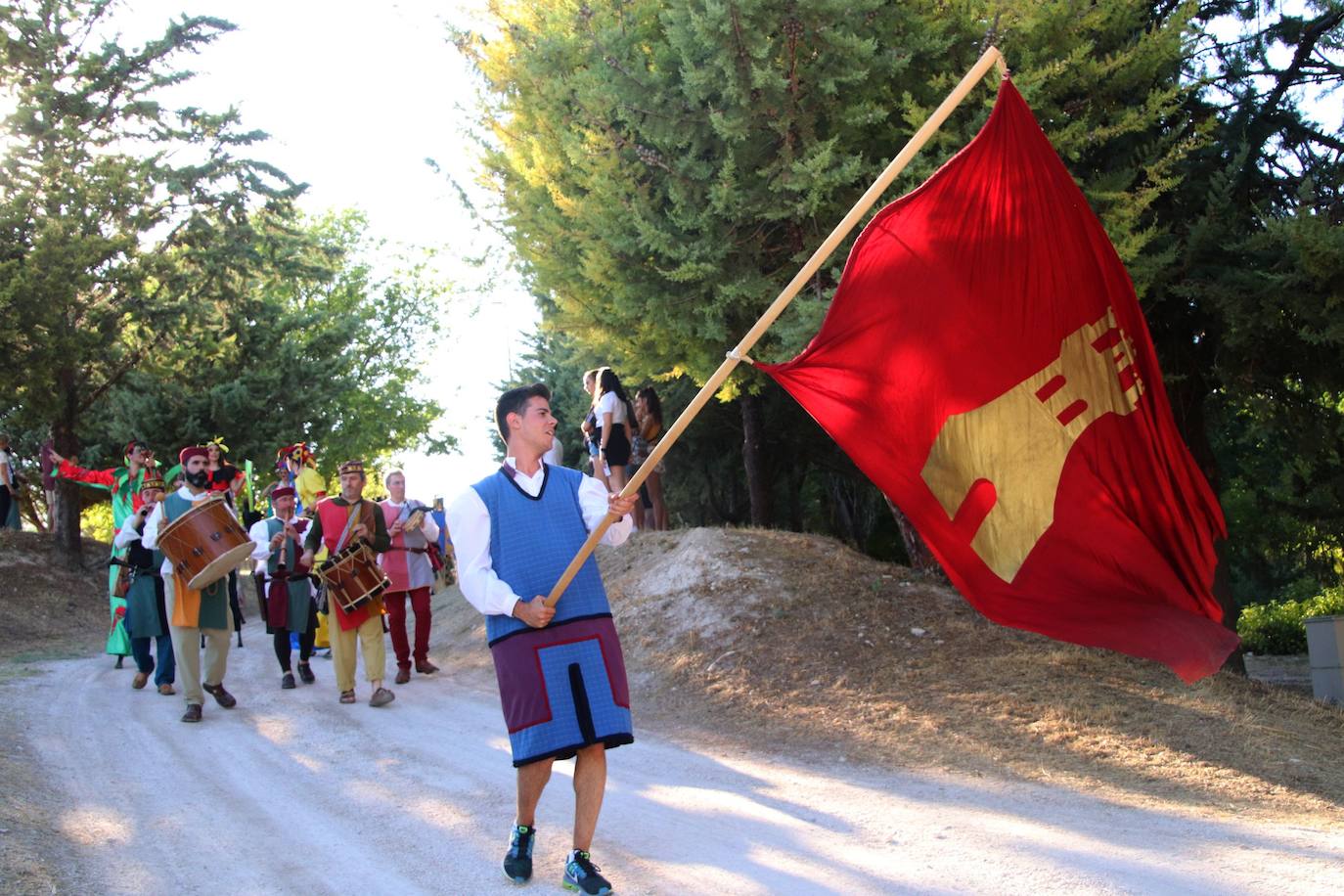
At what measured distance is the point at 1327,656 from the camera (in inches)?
480

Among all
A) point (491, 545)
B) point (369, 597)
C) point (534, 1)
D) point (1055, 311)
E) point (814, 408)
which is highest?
point (534, 1)

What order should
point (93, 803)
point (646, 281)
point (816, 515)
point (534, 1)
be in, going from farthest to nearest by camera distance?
point (816, 515), point (534, 1), point (646, 281), point (93, 803)

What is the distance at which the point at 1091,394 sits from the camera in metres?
5.42

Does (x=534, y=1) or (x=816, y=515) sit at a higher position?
(x=534, y=1)

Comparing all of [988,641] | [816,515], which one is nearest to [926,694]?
[988,641]

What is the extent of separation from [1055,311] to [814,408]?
118 centimetres

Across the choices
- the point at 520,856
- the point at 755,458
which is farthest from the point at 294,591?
the point at 520,856

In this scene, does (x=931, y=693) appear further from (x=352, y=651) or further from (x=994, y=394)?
(x=352, y=651)

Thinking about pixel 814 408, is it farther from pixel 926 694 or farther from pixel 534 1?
pixel 534 1

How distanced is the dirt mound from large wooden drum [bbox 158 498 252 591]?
5.95m

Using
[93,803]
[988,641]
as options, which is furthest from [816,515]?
[93,803]

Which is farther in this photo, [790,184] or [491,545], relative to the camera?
[790,184]

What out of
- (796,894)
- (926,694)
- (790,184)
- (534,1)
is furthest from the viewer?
(534,1)

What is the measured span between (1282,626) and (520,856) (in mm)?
21142
